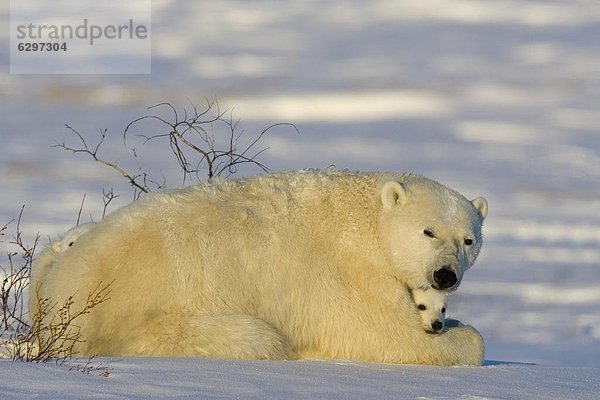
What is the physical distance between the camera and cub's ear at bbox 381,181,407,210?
6.70 metres

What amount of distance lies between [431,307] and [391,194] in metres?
0.78

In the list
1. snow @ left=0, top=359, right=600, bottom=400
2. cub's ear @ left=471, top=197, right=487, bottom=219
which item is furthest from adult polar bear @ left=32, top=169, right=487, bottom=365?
snow @ left=0, top=359, right=600, bottom=400

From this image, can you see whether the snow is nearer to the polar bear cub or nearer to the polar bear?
the polar bear cub

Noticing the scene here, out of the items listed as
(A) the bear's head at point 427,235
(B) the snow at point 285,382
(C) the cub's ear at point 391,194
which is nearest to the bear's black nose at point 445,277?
(A) the bear's head at point 427,235

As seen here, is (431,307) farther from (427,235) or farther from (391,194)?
(391,194)

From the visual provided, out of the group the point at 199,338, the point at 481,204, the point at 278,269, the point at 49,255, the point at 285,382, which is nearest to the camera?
the point at 285,382

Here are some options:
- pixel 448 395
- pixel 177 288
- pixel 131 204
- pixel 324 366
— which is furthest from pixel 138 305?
pixel 448 395

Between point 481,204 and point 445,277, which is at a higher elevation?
point 481,204

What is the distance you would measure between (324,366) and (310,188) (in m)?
1.58

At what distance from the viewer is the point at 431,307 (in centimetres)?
667

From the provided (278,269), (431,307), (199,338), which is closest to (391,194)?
(431,307)

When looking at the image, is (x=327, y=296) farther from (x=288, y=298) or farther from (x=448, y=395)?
(x=448, y=395)

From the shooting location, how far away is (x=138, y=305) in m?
6.10

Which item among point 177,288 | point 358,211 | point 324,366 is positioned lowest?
point 324,366
